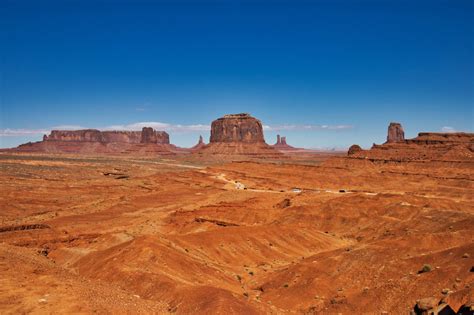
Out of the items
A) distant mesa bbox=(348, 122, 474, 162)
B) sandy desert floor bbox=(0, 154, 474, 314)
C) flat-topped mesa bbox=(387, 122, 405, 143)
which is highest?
flat-topped mesa bbox=(387, 122, 405, 143)

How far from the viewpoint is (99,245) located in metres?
31.8

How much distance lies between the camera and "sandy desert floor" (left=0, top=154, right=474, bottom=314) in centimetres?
1867

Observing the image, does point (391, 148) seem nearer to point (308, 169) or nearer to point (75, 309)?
point (308, 169)

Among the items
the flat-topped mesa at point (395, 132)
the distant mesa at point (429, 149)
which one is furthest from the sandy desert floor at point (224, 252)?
the flat-topped mesa at point (395, 132)

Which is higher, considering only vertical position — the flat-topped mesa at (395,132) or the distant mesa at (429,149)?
the flat-topped mesa at (395,132)

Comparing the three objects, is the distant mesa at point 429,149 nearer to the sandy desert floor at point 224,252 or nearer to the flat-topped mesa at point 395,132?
the sandy desert floor at point 224,252

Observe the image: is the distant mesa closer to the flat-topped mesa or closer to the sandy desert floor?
the sandy desert floor

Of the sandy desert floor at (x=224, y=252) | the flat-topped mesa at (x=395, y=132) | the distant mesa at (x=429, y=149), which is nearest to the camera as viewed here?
the sandy desert floor at (x=224, y=252)

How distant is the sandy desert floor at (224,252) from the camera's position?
18.7m

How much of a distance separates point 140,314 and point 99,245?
1662 centimetres

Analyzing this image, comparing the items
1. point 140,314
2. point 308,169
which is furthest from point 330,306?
point 308,169

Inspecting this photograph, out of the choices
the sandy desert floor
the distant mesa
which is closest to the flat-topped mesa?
the distant mesa

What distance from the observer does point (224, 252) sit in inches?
1241

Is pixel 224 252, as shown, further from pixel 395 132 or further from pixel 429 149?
pixel 395 132
